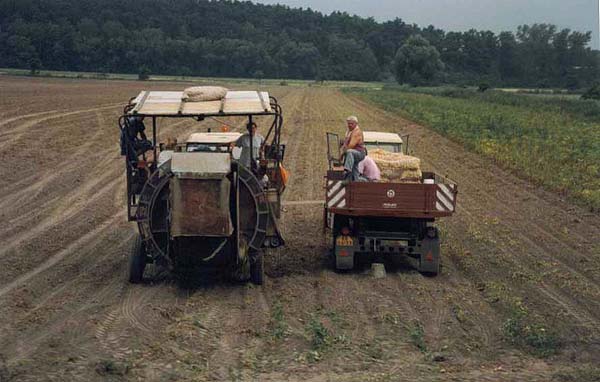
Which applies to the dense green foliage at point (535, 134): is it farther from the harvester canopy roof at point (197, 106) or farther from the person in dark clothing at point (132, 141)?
the person in dark clothing at point (132, 141)

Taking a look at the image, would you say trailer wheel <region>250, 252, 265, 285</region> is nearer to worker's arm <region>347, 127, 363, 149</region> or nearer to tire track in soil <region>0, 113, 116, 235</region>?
worker's arm <region>347, 127, 363, 149</region>

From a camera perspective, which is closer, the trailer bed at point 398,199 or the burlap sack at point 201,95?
the trailer bed at point 398,199

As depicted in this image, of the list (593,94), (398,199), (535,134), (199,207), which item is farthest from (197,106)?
(593,94)

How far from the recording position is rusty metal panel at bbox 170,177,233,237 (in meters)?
10.9

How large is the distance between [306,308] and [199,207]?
1.83 metres

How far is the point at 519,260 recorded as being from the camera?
14109 mm

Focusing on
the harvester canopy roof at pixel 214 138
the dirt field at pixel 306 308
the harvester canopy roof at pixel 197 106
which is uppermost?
the harvester canopy roof at pixel 197 106

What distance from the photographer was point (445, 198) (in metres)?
12.6

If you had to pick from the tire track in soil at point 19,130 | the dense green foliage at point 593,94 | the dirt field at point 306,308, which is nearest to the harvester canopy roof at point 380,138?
the dirt field at point 306,308

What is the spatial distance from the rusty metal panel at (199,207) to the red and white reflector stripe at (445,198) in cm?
330

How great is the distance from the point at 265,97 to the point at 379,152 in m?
2.31

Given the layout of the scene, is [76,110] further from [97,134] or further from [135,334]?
[135,334]

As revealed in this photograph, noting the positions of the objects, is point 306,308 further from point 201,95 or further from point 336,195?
point 201,95

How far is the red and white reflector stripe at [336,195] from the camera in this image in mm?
12656
